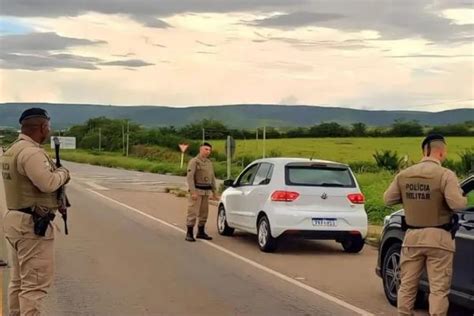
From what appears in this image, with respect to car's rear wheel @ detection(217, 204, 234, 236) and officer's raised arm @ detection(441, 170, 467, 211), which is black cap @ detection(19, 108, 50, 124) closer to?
officer's raised arm @ detection(441, 170, 467, 211)

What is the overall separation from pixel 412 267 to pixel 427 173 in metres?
0.88

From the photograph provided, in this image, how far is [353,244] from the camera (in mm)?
13914

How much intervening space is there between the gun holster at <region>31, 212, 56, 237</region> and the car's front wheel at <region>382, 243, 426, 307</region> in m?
4.16

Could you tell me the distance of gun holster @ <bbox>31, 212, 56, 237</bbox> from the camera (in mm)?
6465

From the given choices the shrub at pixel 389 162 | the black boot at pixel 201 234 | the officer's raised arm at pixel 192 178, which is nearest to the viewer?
the officer's raised arm at pixel 192 178

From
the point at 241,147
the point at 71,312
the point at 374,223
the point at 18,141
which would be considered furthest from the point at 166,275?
the point at 241,147

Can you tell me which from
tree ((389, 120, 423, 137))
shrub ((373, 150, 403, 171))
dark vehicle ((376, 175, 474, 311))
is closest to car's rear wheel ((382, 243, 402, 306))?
dark vehicle ((376, 175, 474, 311))

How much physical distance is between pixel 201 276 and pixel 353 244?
3.89 meters

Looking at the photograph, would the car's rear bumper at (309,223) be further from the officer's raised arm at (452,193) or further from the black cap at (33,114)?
the black cap at (33,114)

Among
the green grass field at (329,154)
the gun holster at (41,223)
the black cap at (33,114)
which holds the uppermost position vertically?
the black cap at (33,114)

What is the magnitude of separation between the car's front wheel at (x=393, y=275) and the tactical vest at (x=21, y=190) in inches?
162

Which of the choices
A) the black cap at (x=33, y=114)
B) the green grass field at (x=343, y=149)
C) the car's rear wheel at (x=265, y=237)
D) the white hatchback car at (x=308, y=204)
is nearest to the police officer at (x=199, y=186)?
the white hatchback car at (x=308, y=204)

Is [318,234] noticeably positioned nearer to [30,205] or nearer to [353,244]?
[353,244]

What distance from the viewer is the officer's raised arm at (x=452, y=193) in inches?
280
